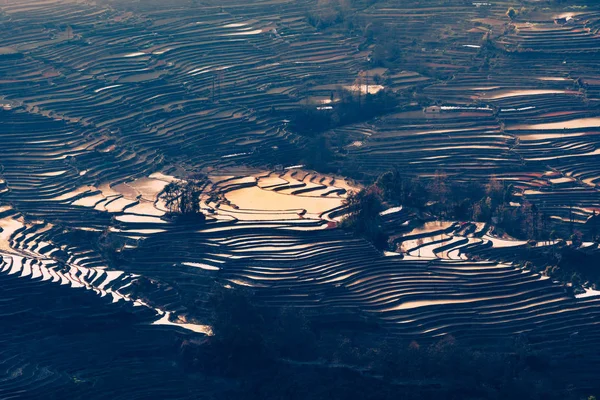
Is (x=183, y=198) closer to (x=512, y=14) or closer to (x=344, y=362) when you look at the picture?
(x=344, y=362)

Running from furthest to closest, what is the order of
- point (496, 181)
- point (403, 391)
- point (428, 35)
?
point (428, 35), point (496, 181), point (403, 391)

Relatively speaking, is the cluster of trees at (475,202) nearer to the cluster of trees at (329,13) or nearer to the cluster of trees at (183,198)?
the cluster of trees at (183,198)

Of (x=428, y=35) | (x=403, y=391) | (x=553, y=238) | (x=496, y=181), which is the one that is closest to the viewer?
(x=403, y=391)

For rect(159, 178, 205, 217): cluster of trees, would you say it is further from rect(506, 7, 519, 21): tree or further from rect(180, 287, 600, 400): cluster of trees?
rect(506, 7, 519, 21): tree

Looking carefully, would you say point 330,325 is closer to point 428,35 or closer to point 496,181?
point 496,181

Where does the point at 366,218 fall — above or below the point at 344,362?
above

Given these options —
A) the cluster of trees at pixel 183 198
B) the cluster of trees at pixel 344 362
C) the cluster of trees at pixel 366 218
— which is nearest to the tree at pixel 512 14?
the cluster of trees at pixel 366 218

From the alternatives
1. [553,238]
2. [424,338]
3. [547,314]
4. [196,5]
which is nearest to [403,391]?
[424,338]

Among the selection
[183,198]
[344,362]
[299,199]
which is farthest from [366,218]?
[344,362]
